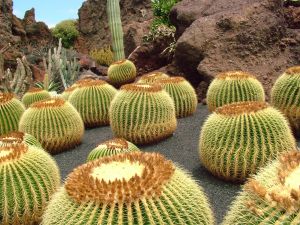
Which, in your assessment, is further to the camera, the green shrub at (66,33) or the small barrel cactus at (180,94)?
the green shrub at (66,33)

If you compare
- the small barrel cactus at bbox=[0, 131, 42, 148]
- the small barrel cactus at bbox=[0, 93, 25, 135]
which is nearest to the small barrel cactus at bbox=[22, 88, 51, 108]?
the small barrel cactus at bbox=[0, 93, 25, 135]

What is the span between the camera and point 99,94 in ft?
25.2

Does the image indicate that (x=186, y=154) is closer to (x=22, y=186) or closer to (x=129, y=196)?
(x=22, y=186)

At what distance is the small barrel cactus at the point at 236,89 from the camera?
664 cm

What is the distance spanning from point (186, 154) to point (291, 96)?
1470mm

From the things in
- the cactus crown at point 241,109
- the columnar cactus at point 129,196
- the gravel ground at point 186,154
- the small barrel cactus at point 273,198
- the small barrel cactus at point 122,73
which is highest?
the small barrel cactus at point 273,198

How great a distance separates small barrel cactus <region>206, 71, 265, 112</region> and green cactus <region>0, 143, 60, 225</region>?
10.8ft

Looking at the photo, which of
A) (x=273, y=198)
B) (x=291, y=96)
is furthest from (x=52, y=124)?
(x=273, y=198)

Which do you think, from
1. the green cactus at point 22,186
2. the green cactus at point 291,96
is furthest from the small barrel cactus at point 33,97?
the green cactus at point 22,186

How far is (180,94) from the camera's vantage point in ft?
25.1

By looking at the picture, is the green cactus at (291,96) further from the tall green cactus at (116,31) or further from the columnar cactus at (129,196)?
the tall green cactus at (116,31)

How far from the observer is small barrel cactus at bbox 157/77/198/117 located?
7625 mm

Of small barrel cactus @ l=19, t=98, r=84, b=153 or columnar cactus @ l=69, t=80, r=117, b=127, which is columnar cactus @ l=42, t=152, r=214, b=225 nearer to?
small barrel cactus @ l=19, t=98, r=84, b=153

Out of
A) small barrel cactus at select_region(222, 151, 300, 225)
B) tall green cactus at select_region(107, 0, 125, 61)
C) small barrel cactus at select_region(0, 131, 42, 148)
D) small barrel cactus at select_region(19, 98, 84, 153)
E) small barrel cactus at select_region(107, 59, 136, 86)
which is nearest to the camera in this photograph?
small barrel cactus at select_region(222, 151, 300, 225)
